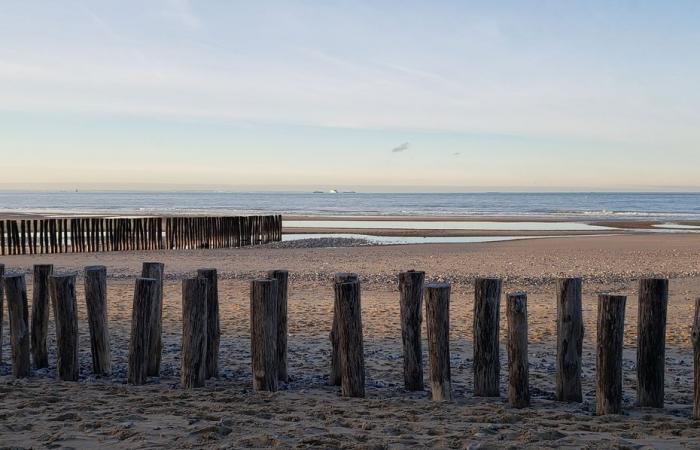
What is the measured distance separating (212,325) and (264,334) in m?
0.81

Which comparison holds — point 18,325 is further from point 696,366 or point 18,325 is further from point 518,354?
point 696,366

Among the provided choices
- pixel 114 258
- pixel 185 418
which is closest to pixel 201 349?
pixel 185 418

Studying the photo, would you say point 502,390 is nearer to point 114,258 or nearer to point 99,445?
point 99,445

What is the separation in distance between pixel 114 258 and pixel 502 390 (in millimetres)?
17138

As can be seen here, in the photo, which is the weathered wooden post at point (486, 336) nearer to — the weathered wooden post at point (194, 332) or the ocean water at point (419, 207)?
the weathered wooden post at point (194, 332)

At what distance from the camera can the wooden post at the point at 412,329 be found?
698 cm

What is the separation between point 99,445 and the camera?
508cm

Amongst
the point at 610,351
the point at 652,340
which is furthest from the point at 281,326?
the point at 652,340

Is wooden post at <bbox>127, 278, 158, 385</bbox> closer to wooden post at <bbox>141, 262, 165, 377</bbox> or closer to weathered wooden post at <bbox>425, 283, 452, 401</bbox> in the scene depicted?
wooden post at <bbox>141, 262, 165, 377</bbox>

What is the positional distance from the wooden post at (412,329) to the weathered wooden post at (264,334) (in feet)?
3.89

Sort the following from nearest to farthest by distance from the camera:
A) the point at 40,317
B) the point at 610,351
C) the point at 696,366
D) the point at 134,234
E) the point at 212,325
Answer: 1. the point at 696,366
2. the point at 610,351
3. the point at 212,325
4. the point at 40,317
5. the point at 134,234

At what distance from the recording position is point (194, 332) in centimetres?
691

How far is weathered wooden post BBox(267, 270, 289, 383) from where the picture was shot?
7316mm

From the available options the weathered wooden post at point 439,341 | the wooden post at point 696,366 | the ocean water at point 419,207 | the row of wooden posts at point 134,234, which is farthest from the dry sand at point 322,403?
the ocean water at point 419,207
